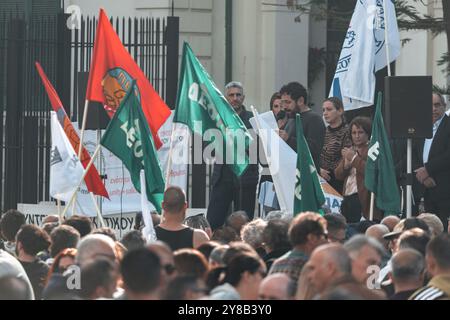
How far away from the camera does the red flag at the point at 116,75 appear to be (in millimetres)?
15578

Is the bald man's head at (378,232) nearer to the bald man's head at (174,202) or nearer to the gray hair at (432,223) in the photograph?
the gray hair at (432,223)

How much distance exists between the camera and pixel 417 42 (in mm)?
22922

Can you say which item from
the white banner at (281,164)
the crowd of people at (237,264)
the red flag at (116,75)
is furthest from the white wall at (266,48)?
the crowd of people at (237,264)

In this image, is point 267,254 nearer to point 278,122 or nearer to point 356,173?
point 356,173

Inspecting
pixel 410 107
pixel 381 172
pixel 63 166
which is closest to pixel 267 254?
pixel 381 172

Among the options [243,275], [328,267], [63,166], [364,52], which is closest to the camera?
[328,267]

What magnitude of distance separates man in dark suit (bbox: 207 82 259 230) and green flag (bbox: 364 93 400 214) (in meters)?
1.87

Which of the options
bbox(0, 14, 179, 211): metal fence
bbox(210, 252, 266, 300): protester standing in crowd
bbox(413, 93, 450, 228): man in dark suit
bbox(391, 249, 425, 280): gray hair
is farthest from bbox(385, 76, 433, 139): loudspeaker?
bbox(210, 252, 266, 300): protester standing in crowd

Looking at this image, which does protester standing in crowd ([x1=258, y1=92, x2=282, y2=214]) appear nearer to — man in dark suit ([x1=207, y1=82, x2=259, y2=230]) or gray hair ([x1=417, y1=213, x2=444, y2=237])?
man in dark suit ([x1=207, y1=82, x2=259, y2=230])

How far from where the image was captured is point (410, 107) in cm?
1542

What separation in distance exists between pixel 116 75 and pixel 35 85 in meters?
3.43

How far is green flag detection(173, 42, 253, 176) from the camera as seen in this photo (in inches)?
580

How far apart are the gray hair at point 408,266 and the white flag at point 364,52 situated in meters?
8.04
